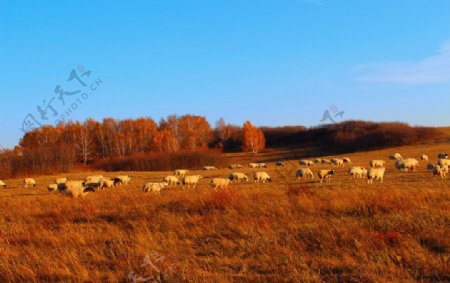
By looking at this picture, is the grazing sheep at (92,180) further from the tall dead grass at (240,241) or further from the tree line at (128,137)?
the tree line at (128,137)

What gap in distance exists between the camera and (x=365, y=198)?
915 cm

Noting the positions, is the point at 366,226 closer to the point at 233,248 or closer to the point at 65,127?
the point at 233,248

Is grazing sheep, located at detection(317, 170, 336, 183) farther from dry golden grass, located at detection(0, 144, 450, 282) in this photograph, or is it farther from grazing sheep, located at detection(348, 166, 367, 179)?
dry golden grass, located at detection(0, 144, 450, 282)

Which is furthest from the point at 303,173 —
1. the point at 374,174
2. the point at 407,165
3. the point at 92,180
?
the point at 92,180

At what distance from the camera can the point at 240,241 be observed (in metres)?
6.32

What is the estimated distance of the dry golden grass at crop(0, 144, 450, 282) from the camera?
16.3 feet

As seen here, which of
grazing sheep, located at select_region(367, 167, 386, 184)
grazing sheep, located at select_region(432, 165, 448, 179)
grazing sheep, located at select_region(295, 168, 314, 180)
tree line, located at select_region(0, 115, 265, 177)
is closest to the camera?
grazing sheep, located at select_region(367, 167, 386, 184)

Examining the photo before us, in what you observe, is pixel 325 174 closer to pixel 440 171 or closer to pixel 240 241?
pixel 440 171

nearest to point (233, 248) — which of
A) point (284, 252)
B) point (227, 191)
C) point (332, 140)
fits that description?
point (284, 252)

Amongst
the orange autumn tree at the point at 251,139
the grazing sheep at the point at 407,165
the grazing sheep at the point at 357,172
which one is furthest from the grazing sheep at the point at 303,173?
the orange autumn tree at the point at 251,139

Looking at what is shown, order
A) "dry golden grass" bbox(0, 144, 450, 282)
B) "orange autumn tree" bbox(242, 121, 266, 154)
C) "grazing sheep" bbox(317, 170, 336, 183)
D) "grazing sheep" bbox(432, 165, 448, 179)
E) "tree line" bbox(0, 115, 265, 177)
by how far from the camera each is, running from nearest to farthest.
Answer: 1. "dry golden grass" bbox(0, 144, 450, 282)
2. "grazing sheep" bbox(432, 165, 448, 179)
3. "grazing sheep" bbox(317, 170, 336, 183)
4. "tree line" bbox(0, 115, 265, 177)
5. "orange autumn tree" bbox(242, 121, 266, 154)

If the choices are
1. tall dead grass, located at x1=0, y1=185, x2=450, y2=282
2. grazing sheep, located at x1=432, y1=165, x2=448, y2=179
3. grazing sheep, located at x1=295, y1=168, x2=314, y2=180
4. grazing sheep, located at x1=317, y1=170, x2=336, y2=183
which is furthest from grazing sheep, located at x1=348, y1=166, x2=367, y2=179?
tall dead grass, located at x1=0, y1=185, x2=450, y2=282

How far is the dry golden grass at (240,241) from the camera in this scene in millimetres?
4961

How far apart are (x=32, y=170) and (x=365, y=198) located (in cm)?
5055
